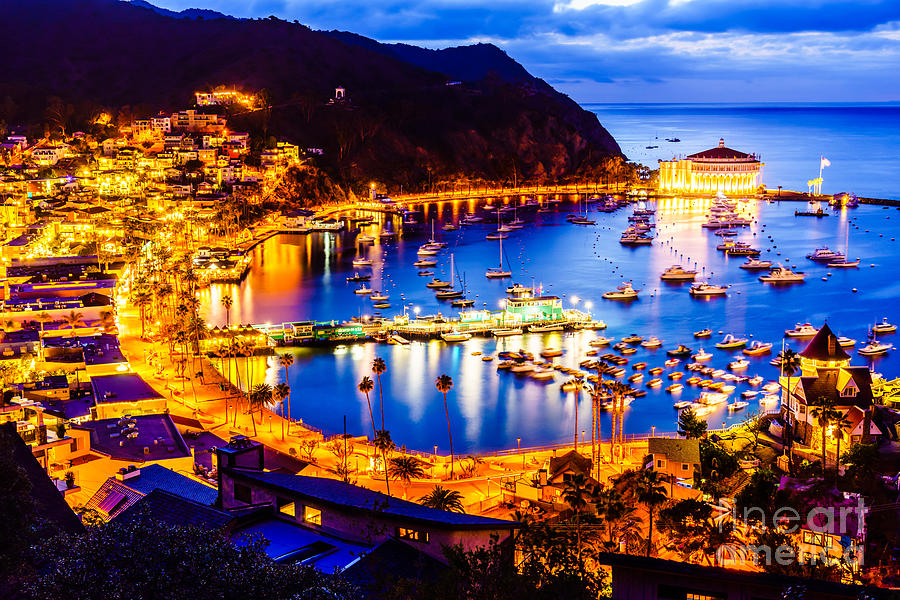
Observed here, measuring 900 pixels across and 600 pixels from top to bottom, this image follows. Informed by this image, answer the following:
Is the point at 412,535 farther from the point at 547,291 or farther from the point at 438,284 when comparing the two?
the point at 547,291

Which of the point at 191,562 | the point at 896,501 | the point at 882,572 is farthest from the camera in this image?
the point at 896,501

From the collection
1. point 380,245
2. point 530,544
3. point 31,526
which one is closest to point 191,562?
point 31,526

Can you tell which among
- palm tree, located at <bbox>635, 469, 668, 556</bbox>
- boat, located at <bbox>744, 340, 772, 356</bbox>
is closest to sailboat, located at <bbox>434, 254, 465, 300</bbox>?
boat, located at <bbox>744, 340, 772, 356</bbox>

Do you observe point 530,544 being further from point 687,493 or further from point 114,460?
point 114,460

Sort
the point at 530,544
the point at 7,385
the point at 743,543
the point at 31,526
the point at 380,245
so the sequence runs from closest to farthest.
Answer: the point at 31,526, the point at 530,544, the point at 743,543, the point at 7,385, the point at 380,245

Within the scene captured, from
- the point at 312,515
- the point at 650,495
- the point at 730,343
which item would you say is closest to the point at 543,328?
the point at 730,343

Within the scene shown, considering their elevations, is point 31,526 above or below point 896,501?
above
